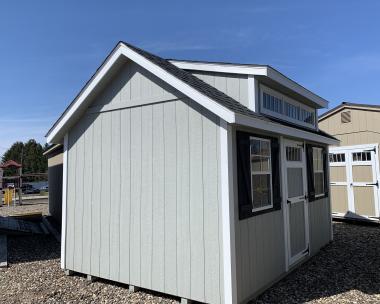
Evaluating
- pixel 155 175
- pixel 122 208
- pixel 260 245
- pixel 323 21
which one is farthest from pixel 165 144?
pixel 323 21

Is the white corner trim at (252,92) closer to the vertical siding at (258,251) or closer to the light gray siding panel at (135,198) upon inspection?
the vertical siding at (258,251)

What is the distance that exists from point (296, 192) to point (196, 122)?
2.93m

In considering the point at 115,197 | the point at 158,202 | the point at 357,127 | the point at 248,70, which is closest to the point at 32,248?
the point at 115,197

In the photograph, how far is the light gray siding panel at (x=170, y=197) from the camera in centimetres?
475

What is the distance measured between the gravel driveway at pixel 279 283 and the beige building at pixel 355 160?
3354 mm

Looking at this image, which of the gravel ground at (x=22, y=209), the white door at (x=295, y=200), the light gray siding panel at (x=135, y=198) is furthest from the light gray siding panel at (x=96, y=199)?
the gravel ground at (x=22, y=209)

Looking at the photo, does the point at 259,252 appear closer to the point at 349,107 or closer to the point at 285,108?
the point at 285,108

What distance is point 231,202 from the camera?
4.34m

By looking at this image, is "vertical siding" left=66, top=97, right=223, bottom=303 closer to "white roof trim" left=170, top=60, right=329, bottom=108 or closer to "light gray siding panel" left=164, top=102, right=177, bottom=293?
"light gray siding panel" left=164, top=102, right=177, bottom=293

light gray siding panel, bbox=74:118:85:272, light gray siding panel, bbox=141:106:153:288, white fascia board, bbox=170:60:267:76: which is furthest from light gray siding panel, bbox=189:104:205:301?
light gray siding panel, bbox=74:118:85:272

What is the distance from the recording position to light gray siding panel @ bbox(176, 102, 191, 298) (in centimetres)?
462

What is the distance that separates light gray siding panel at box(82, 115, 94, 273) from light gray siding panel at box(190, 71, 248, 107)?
2.31 m

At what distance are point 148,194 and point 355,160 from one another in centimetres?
863

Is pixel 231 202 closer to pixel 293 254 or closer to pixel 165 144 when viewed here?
pixel 165 144
